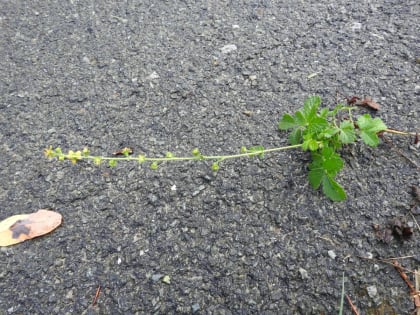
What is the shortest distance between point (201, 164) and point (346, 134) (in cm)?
59

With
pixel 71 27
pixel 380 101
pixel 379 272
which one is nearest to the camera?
pixel 379 272

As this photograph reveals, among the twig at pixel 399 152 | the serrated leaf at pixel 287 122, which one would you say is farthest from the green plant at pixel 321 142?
the twig at pixel 399 152

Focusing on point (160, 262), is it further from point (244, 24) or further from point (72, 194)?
point (244, 24)

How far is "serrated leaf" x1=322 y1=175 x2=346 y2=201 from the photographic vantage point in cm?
144

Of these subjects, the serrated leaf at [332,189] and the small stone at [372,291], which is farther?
the serrated leaf at [332,189]

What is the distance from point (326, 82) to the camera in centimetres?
192

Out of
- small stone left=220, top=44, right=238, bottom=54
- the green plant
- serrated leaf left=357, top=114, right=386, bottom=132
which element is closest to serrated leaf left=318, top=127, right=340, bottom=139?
the green plant

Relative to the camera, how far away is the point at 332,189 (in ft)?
4.79

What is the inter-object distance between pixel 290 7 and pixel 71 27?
4.28ft

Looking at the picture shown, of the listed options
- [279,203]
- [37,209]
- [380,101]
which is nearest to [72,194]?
[37,209]

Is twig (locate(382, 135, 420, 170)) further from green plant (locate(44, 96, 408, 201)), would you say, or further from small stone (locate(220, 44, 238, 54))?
small stone (locate(220, 44, 238, 54))

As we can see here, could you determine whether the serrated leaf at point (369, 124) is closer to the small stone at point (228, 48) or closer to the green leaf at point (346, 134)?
the green leaf at point (346, 134)

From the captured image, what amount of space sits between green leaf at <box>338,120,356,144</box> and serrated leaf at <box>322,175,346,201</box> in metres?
0.15

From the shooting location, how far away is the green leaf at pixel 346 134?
148 cm
